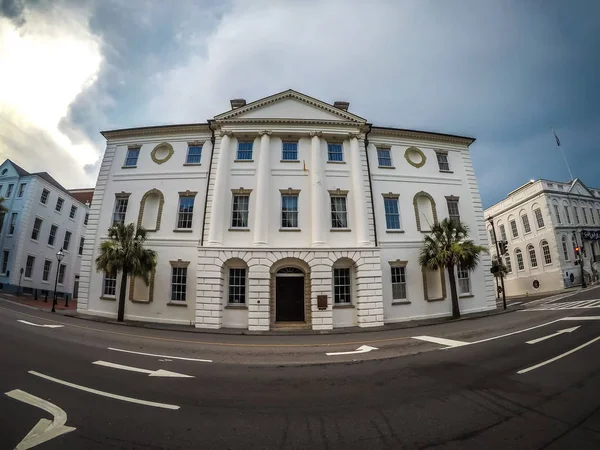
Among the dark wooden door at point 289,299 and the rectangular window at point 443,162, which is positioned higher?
the rectangular window at point 443,162

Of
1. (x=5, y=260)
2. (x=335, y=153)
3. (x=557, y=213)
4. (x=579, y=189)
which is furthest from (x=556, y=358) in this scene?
(x=579, y=189)

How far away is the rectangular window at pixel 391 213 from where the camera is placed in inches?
743

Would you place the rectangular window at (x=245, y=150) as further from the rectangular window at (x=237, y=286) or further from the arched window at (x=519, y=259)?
the arched window at (x=519, y=259)

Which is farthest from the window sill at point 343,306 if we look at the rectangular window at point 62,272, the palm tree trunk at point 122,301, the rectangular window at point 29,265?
the rectangular window at point 62,272

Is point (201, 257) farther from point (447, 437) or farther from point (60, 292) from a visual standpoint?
point (60, 292)

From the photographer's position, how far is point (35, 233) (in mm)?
30438

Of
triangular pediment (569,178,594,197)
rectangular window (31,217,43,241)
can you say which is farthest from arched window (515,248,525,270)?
rectangular window (31,217,43,241)

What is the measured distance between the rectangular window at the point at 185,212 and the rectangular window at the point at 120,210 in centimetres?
427

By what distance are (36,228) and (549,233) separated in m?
64.8

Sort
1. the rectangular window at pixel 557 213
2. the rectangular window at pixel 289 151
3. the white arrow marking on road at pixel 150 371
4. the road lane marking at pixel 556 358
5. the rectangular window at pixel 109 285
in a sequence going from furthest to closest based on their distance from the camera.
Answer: the rectangular window at pixel 557 213
the rectangular window at pixel 289 151
the rectangular window at pixel 109 285
the white arrow marking on road at pixel 150 371
the road lane marking at pixel 556 358

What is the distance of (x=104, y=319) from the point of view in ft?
54.4

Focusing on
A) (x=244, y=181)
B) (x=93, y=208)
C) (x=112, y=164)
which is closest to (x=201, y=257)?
(x=244, y=181)

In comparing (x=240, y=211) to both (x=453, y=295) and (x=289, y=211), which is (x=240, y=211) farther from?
(x=453, y=295)

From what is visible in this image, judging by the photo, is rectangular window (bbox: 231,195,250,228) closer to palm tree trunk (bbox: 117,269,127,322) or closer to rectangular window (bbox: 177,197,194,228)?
rectangular window (bbox: 177,197,194,228)
